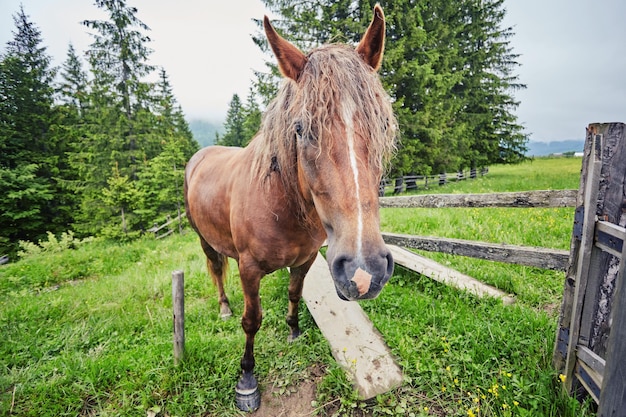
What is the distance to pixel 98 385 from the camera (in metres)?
2.59

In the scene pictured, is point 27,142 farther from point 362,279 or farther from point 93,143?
point 362,279

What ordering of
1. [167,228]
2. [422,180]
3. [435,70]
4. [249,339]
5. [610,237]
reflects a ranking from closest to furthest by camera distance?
[610,237] < [249,339] < [435,70] < [167,228] < [422,180]

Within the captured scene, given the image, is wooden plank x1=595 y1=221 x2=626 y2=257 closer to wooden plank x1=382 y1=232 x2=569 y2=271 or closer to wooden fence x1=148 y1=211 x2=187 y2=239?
wooden plank x1=382 y1=232 x2=569 y2=271

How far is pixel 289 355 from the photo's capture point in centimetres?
287

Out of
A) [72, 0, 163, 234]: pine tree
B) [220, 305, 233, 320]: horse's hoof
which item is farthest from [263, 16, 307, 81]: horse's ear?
[72, 0, 163, 234]: pine tree

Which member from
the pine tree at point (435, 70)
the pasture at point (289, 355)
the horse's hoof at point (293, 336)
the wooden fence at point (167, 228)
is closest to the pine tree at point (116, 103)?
the wooden fence at point (167, 228)

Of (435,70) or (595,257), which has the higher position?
(435,70)

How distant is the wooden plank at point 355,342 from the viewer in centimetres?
229

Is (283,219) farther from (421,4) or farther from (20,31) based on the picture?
(20,31)

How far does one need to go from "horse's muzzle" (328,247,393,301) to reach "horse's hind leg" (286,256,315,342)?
161 centimetres

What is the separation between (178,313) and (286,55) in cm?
252

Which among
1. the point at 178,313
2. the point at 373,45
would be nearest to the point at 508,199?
the point at 373,45

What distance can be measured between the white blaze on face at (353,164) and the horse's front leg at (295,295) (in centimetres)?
168

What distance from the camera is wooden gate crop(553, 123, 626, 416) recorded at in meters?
1.62
